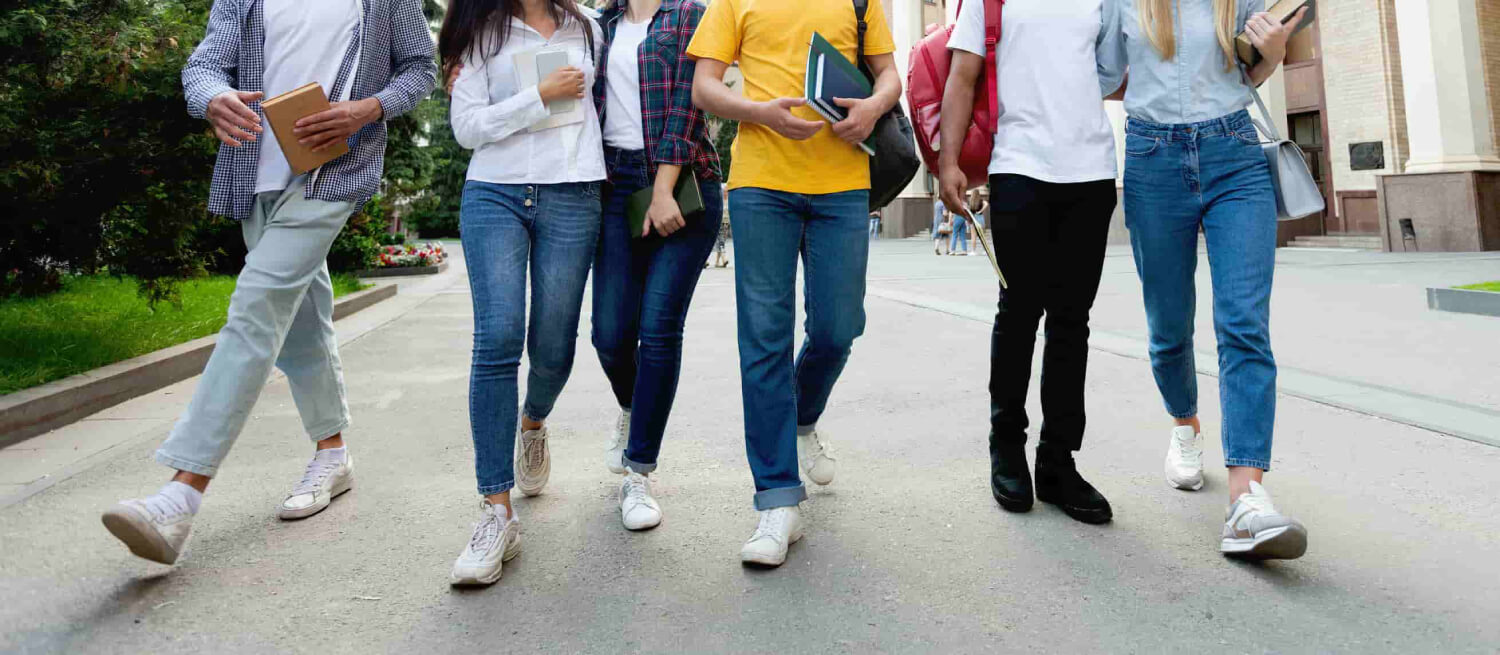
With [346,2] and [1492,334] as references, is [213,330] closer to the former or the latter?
[346,2]

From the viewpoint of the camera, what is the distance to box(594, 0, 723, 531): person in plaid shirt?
10.8 ft

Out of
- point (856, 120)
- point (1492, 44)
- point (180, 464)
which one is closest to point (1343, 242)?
point (1492, 44)

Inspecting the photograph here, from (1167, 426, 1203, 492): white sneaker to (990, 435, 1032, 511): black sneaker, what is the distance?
1.91 feet

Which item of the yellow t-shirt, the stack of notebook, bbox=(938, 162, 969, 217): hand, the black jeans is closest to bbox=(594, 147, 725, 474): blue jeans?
the yellow t-shirt

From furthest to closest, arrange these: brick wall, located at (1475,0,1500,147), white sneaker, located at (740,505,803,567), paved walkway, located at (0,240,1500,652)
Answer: brick wall, located at (1475,0,1500,147) < white sneaker, located at (740,505,803,567) < paved walkway, located at (0,240,1500,652)

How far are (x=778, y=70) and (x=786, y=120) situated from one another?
238 mm

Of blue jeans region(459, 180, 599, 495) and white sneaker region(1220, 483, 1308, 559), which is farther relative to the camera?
blue jeans region(459, 180, 599, 495)

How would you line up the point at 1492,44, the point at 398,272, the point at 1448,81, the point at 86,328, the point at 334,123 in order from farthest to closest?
the point at 398,272 < the point at 1492,44 < the point at 1448,81 < the point at 86,328 < the point at 334,123

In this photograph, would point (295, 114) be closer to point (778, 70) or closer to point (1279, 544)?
point (778, 70)

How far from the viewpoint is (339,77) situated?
3.45 metres

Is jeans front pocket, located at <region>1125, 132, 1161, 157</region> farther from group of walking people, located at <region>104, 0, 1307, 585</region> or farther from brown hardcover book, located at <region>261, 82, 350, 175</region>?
brown hardcover book, located at <region>261, 82, 350, 175</region>

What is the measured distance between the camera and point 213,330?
862cm

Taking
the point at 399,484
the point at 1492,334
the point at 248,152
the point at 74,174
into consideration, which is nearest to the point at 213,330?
the point at 74,174

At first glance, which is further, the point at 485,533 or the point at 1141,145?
the point at 1141,145
